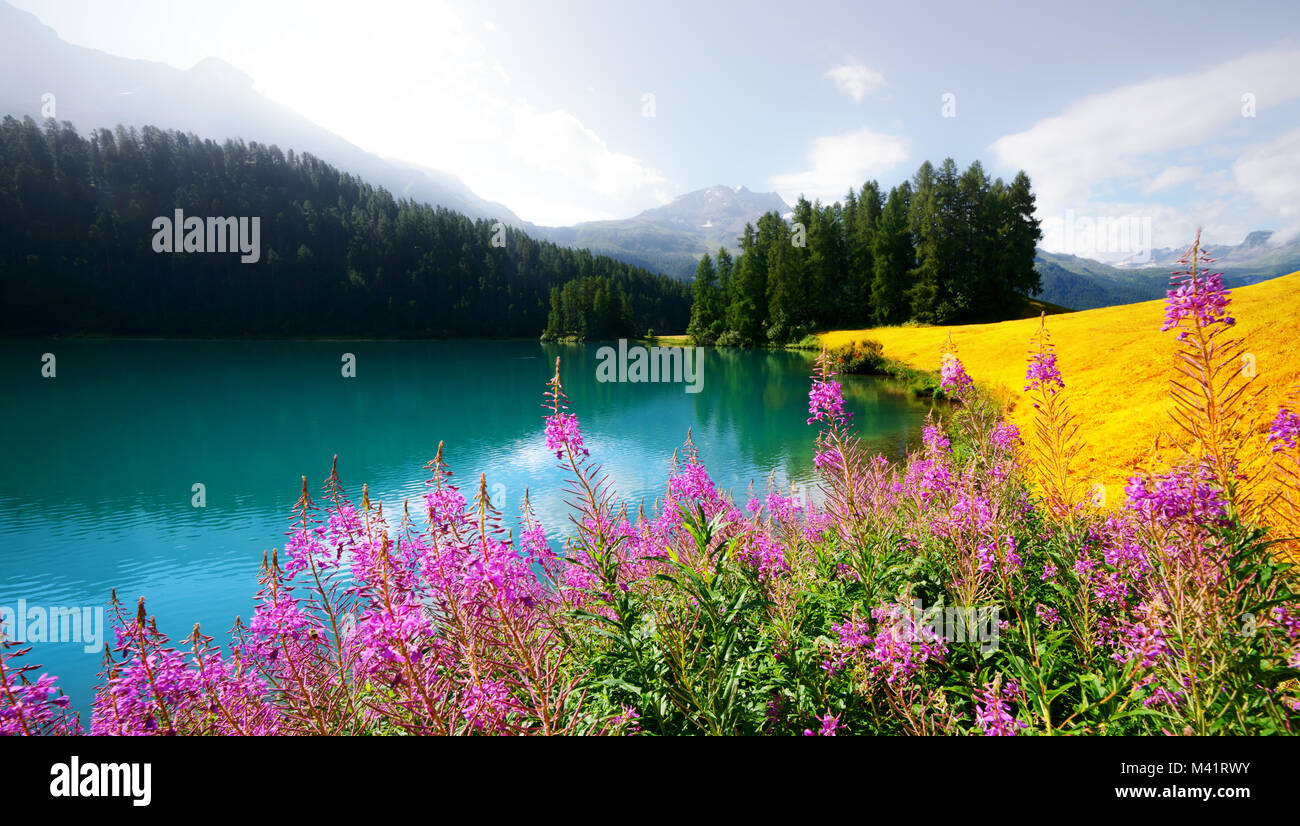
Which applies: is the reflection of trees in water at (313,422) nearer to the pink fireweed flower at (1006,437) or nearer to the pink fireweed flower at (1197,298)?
the pink fireweed flower at (1006,437)

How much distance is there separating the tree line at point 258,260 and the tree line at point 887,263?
2716 centimetres

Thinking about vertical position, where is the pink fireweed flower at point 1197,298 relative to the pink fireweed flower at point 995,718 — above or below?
above

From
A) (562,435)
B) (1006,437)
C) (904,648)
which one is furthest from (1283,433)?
(562,435)

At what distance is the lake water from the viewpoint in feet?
37.5

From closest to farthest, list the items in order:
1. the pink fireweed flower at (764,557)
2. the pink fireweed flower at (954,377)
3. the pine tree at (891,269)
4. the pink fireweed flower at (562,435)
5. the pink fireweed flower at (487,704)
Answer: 1. the pink fireweed flower at (487,704)
2. the pink fireweed flower at (562,435)
3. the pink fireweed flower at (764,557)
4. the pink fireweed flower at (954,377)
5. the pine tree at (891,269)

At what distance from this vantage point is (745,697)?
9.21ft

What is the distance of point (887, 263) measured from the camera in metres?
58.3

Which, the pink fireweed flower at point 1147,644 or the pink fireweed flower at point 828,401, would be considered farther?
the pink fireweed flower at point 828,401

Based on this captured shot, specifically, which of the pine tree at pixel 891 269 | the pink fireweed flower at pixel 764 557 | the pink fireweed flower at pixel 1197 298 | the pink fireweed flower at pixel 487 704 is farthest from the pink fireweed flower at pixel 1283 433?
the pine tree at pixel 891 269

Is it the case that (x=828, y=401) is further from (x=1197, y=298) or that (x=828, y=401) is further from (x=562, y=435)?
(x=562, y=435)

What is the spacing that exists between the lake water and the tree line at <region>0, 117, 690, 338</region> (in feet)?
148

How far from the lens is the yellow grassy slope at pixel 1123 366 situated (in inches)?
451
